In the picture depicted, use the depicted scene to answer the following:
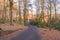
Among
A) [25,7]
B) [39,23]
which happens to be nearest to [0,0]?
[25,7]

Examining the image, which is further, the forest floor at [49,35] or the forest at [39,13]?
the forest at [39,13]

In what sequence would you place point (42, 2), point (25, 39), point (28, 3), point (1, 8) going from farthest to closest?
point (1, 8) → point (28, 3) → point (42, 2) → point (25, 39)

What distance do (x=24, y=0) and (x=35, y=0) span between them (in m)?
3.95

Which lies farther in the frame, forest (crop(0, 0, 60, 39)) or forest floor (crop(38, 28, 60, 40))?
forest (crop(0, 0, 60, 39))

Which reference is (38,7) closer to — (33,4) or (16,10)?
(33,4)

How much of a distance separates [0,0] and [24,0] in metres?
8.76

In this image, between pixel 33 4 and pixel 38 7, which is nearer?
pixel 38 7

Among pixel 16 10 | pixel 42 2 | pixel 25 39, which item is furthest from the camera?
pixel 16 10

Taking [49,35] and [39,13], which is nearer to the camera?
[49,35]

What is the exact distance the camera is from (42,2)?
3744 centimetres

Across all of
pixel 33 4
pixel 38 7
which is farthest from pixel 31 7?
pixel 38 7

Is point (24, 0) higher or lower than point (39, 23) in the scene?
higher

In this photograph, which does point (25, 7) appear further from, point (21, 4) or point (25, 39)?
point (25, 39)

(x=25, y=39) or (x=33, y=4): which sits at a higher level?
(x=33, y=4)
